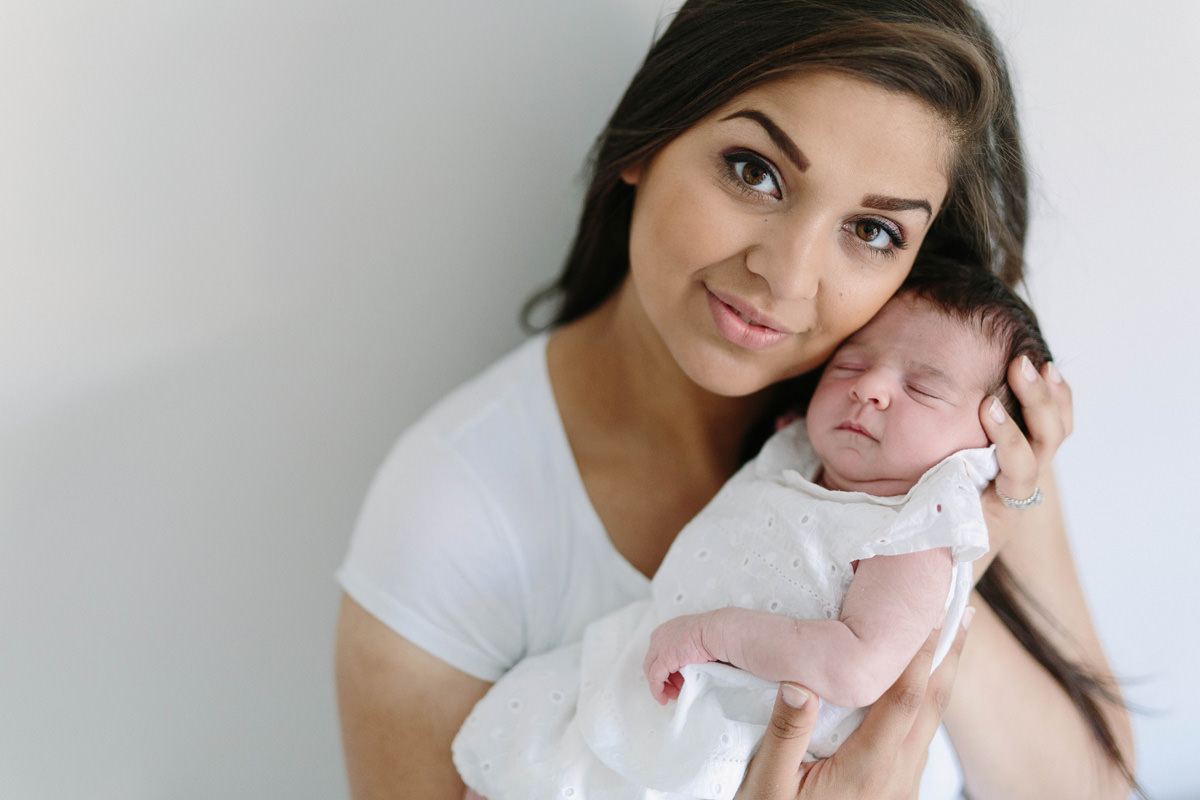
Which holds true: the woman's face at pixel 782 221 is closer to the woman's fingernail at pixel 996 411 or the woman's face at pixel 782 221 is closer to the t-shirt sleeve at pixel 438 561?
the woman's fingernail at pixel 996 411

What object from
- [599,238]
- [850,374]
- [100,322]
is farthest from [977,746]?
[100,322]

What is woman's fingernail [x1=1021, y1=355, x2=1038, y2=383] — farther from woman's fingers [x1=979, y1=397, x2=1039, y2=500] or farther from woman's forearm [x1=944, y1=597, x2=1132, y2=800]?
woman's forearm [x1=944, y1=597, x2=1132, y2=800]

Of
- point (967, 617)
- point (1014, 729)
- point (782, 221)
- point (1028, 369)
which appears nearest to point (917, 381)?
point (1028, 369)

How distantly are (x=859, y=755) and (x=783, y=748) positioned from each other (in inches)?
5.5

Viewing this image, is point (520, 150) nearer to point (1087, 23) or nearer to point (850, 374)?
point (850, 374)

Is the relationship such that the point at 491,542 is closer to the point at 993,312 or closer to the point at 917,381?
the point at 917,381

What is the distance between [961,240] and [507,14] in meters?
0.83

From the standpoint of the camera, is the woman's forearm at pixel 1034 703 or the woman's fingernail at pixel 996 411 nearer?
the woman's fingernail at pixel 996 411

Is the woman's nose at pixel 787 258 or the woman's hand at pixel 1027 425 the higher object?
the woman's nose at pixel 787 258

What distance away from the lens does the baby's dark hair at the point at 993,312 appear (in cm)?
112

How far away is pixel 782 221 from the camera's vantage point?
105 cm

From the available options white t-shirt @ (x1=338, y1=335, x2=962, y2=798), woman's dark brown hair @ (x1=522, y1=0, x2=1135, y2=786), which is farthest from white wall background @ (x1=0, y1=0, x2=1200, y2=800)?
white t-shirt @ (x1=338, y1=335, x2=962, y2=798)

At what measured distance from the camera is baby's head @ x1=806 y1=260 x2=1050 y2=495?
107 cm

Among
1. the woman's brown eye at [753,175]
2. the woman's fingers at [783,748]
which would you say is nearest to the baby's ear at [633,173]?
the woman's brown eye at [753,175]
